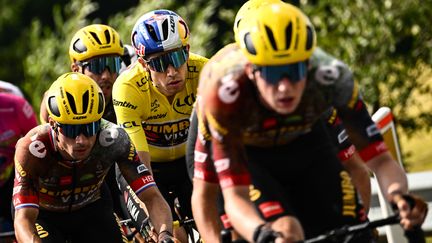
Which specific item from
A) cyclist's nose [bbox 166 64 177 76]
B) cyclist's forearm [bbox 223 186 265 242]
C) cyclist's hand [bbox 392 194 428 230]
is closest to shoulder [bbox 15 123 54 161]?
cyclist's nose [bbox 166 64 177 76]

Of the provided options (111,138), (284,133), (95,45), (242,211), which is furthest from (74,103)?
(95,45)

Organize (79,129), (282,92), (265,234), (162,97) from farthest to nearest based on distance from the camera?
(162,97) → (79,129) → (282,92) → (265,234)

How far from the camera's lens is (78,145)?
29.4ft

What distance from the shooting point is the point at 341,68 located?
717 cm

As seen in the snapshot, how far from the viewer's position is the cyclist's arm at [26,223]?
899 cm

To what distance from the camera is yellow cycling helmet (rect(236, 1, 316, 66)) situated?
22.6 feet

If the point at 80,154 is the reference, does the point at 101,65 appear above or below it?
above

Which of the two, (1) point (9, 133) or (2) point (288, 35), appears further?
(1) point (9, 133)

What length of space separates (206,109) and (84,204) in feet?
9.45

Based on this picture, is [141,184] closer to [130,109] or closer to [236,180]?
[130,109]

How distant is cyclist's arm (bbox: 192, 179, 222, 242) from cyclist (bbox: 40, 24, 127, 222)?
3365 mm

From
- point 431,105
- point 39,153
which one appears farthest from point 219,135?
point 431,105

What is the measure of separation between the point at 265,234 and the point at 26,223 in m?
2.83

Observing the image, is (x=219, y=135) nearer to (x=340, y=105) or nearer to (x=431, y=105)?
(x=340, y=105)
